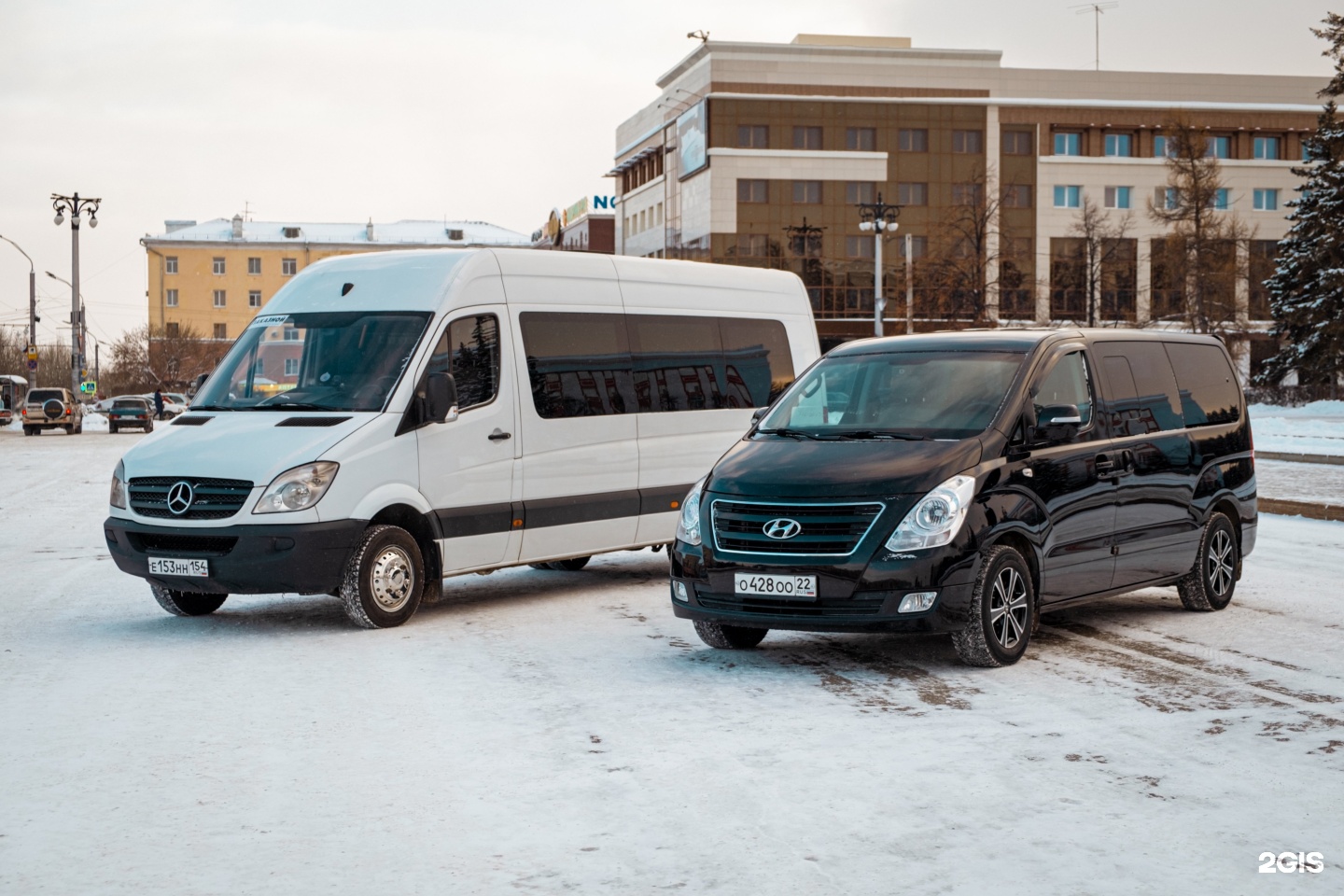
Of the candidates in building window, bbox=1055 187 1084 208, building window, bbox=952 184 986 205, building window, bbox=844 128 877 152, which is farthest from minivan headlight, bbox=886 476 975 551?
building window, bbox=1055 187 1084 208

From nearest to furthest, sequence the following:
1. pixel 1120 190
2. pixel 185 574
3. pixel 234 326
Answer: pixel 185 574, pixel 1120 190, pixel 234 326

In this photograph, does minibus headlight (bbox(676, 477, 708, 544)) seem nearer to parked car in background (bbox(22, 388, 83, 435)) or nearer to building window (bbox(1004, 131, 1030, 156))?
parked car in background (bbox(22, 388, 83, 435))

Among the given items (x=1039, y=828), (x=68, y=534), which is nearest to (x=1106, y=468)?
(x=1039, y=828)

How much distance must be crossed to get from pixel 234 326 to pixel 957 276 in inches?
3288

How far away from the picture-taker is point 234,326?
128 meters

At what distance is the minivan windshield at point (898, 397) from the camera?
343 inches

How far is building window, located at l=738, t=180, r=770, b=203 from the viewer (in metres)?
82.4

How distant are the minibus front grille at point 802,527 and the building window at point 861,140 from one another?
253ft

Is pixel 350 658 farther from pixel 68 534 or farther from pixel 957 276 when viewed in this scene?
pixel 957 276

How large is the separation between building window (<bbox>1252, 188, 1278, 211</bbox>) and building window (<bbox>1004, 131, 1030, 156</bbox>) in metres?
13.7

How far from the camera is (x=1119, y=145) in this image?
86.6 metres

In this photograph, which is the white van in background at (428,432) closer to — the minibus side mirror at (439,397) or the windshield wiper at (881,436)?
the minibus side mirror at (439,397)

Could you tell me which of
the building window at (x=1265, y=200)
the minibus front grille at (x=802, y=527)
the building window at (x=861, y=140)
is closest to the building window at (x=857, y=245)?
the building window at (x=861, y=140)

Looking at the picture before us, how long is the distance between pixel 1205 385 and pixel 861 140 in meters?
74.6
